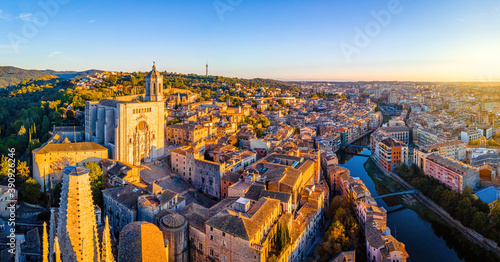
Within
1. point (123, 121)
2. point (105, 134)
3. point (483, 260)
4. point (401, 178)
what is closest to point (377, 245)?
point (483, 260)

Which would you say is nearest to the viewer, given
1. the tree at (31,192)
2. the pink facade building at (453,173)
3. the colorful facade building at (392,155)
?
the tree at (31,192)

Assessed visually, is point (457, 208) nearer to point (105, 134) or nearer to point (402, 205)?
point (402, 205)

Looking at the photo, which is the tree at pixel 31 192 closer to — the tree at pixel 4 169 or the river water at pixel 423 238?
the tree at pixel 4 169

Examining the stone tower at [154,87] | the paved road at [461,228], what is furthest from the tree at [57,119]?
the paved road at [461,228]

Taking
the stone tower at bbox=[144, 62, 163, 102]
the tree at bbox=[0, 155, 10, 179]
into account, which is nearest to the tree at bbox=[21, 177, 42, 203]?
the tree at bbox=[0, 155, 10, 179]

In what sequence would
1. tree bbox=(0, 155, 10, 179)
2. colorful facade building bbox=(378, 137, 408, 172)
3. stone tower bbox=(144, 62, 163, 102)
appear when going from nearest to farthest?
tree bbox=(0, 155, 10, 179)
stone tower bbox=(144, 62, 163, 102)
colorful facade building bbox=(378, 137, 408, 172)

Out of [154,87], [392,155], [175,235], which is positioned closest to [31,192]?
[175,235]

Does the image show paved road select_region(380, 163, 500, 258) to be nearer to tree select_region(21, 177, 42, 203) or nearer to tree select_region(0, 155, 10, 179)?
tree select_region(21, 177, 42, 203)
